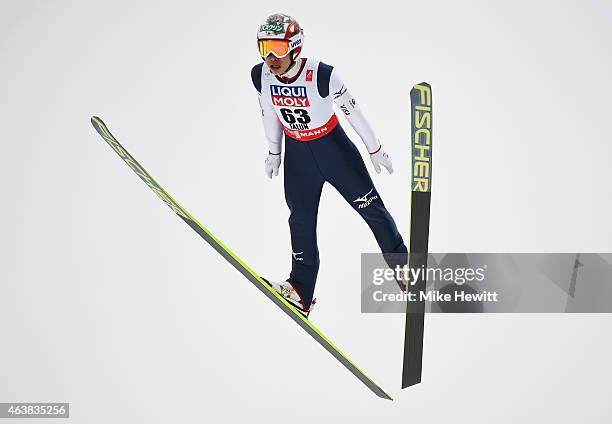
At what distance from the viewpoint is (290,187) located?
3.44 m

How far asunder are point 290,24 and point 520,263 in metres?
2.16

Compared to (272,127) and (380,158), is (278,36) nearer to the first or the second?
(272,127)

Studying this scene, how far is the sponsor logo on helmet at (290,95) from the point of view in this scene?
3.15m

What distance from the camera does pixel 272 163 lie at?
3449 millimetres

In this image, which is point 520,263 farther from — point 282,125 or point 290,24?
point 290,24

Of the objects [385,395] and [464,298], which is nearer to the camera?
[385,395]

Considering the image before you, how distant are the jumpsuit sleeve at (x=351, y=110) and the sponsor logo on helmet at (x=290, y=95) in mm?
124

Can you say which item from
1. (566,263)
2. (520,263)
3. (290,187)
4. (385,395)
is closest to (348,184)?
(290,187)

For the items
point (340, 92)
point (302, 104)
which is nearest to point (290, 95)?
point (302, 104)

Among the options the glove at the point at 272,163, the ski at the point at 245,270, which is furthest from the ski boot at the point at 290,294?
the glove at the point at 272,163

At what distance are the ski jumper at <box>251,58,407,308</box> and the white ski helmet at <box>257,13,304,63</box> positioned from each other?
132 millimetres

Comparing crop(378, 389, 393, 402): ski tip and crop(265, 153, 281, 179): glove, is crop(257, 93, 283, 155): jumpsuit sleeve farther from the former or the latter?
crop(378, 389, 393, 402): ski tip

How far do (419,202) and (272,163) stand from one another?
0.77 m

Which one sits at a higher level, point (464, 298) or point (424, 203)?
point (424, 203)
